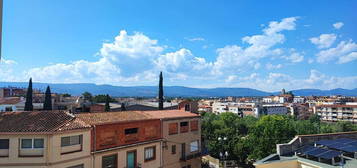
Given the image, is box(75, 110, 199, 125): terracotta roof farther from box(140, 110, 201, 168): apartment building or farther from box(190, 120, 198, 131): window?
box(190, 120, 198, 131): window

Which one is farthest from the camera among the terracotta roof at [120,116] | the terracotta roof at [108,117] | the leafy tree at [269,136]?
the leafy tree at [269,136]

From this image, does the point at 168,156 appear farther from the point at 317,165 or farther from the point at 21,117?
the point at 317,165

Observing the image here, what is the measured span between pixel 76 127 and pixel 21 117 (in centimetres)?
427

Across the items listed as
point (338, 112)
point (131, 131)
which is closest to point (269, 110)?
point (338, 112)

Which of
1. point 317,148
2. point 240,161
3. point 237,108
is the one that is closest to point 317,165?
point 317,148

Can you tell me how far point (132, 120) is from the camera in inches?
939

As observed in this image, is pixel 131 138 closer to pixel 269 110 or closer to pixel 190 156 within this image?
pixel 190 156

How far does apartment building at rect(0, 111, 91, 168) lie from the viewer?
1742cm

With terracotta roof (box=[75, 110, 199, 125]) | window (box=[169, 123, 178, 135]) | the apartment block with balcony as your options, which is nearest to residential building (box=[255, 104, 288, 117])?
window (box=[169, 123, 178, 135])

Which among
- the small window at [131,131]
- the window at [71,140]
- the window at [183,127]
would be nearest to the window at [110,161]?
the small window at [131,131]

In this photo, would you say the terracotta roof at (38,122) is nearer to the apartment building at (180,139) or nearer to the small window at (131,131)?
the small window at (131,131)

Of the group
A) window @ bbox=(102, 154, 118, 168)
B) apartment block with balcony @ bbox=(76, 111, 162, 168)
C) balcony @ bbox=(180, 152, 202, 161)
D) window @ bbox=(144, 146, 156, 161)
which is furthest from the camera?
balcony @ bbox=(180, 152, 202, 161)

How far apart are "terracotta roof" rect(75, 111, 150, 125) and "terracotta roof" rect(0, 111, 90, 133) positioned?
135cm

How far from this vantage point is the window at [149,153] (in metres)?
24.8
